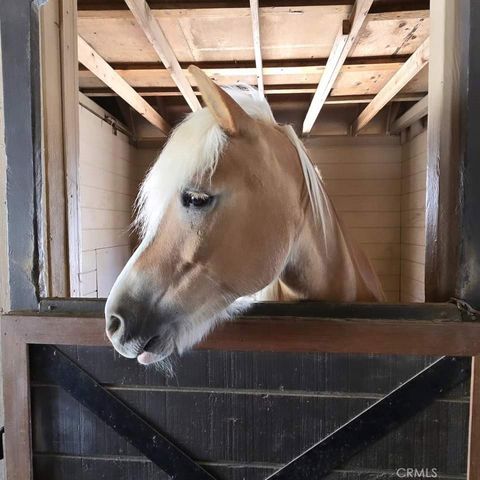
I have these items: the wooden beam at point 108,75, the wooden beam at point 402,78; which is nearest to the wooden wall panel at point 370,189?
the wooden beam at point 402,78

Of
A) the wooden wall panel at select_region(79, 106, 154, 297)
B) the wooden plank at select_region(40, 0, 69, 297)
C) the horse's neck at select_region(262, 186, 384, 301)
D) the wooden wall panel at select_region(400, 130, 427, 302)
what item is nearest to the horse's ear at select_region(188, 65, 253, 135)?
the horse's neck at select_region(262, 186, 384, 301)

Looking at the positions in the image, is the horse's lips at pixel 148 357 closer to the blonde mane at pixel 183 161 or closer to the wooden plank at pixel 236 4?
the blonde mane at pixel 183 161

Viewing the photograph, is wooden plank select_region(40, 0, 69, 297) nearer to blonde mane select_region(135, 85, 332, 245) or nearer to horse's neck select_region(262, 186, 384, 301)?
blonde mane select_region(135, 85, 332, 245)

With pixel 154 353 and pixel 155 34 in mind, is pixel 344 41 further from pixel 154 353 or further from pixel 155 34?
pixel 154 353

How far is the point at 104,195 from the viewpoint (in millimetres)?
2994

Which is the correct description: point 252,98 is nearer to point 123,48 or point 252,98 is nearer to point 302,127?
point 123,48

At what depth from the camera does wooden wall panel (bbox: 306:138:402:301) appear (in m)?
3.59

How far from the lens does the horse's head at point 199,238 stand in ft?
2.10

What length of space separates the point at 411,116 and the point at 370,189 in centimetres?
85

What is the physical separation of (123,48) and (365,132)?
93.7 inches

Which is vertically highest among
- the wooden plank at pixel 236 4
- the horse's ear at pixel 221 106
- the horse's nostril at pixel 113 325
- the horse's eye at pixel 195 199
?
the wooden plank at pixel 236 4

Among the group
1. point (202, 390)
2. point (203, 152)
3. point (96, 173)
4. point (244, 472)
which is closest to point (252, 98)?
point (203, 152)

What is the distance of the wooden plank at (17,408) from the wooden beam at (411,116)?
2.72 meters

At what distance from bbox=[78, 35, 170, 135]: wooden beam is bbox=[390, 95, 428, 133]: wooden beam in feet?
6.29
